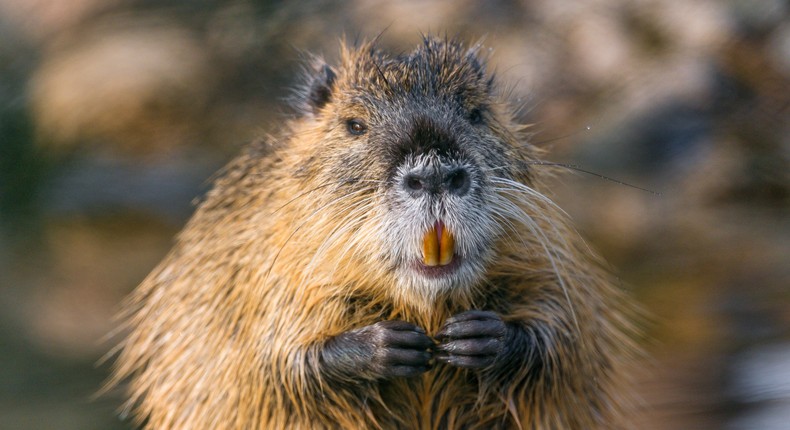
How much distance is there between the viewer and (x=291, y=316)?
2602mm

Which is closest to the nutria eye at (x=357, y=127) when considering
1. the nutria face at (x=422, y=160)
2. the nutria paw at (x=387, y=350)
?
the nutria face at (x=422, y=160)

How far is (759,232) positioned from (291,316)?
10.4ft

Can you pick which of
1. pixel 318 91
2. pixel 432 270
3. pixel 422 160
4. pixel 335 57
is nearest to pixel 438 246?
pixel 432 270

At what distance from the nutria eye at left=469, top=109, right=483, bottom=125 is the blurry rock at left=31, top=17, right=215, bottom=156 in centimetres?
391

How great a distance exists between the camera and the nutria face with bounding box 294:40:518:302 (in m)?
2.17

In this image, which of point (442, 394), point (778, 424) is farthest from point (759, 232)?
point (442, 394)

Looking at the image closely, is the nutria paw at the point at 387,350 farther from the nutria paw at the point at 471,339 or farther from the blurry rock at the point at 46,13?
the blurry rock at the point at 46,13

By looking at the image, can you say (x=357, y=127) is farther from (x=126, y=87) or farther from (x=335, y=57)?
(x=126, y=87)

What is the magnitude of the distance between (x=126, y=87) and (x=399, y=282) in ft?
14.5

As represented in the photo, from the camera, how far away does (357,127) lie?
101 inches

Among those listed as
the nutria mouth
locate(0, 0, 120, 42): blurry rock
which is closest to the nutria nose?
the nutria mouth

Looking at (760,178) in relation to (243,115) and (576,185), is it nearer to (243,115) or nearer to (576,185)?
(576,185)

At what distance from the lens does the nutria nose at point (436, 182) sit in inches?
83.4

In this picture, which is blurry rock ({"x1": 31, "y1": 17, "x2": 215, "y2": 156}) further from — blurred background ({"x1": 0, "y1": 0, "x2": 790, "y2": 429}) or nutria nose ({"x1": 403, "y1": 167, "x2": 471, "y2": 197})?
nutria nose ({"x1": 403, "y1": 167, "x2": 471, "y2": 197})
